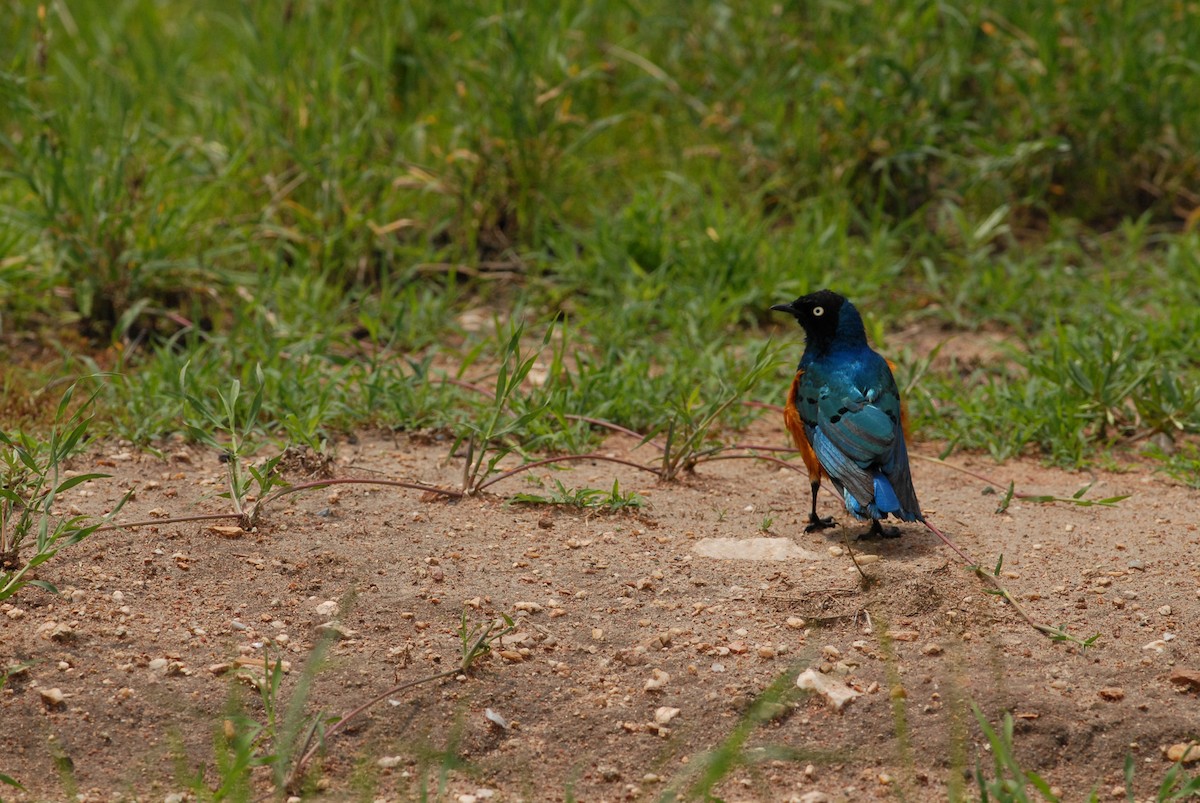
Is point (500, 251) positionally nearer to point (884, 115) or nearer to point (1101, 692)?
point (884, 115)

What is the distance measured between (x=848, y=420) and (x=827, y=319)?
528 millimetres

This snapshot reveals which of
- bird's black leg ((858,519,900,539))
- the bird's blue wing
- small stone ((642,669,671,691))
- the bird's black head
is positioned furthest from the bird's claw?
small stone ((642,669,671,691))

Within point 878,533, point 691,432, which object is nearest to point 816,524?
point 878,533

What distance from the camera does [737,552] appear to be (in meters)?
3.79

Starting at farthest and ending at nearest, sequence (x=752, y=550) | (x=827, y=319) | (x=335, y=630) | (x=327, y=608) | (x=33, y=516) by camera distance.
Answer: (x=827, y=319)
(x=752, y=550)
(x=33, y=516)
(x=327, y=608)
(x=335, y=630)

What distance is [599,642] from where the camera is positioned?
3301mm

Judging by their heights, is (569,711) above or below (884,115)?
below

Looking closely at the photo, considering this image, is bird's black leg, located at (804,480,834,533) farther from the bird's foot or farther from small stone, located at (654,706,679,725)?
small stone, located at (654,706,679,725)

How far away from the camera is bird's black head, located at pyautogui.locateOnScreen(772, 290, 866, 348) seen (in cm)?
430

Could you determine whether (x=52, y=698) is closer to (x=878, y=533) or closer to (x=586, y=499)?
(x=586, y=499)

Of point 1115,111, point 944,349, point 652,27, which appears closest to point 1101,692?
point 944,349

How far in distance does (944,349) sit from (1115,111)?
186 centimetres

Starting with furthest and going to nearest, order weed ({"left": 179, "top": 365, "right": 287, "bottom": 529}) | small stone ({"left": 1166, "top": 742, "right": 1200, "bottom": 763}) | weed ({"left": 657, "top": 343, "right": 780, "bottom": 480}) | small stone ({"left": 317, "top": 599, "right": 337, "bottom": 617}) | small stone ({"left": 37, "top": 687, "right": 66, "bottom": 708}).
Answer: weed ({"left": 657, "top": 343, "right": 780, "bottom": 480}) → weed ({"left": 179, "top": 365, "right": 287, "bottom": 529}) → small stone ({"left": 317, "top": 599, "right": 337, "bottom": 617}) → small stone ({"left": 37, "top": 687, "right": 66, "bottom": 708}) → small stone ({"left": 1166, "top": 742, "right": 1200, "bottom": 763})

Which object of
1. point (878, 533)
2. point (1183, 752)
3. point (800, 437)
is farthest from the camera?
point (800, 437)
